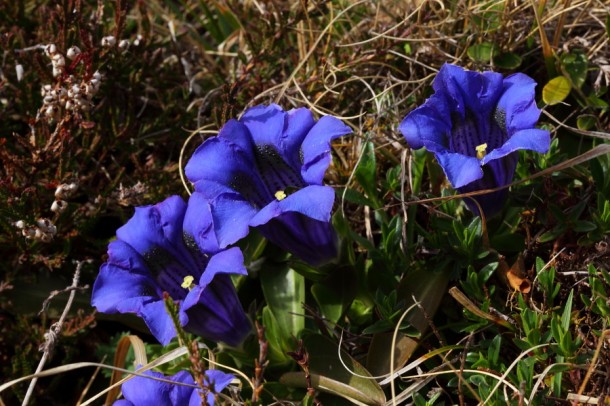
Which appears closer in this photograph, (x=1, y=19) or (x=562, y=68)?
(x=562, y=68)

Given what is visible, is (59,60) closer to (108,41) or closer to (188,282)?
(108,41)

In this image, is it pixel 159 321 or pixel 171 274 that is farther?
pixel 171 274

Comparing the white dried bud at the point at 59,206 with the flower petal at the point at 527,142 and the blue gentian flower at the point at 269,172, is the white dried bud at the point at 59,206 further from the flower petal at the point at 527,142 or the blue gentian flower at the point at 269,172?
the flower petal at the point at 527,142

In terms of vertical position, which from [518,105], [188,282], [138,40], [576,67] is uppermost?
[138,40]

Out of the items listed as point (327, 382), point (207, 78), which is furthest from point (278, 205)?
point (207, 78)

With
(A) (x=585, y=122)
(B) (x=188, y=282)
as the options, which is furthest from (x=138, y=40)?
(A) (x=585, y=122)

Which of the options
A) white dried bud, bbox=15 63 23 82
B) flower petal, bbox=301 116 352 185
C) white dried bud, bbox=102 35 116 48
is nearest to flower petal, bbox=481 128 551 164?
flower petal, bbox=301 116 352 185

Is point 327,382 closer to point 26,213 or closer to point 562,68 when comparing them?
point 26,213
